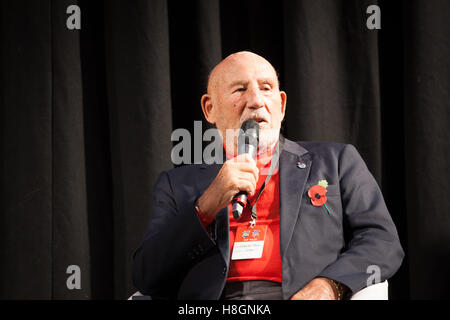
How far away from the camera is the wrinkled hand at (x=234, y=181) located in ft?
4.77

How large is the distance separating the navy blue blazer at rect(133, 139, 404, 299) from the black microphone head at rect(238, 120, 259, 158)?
21 centimetres

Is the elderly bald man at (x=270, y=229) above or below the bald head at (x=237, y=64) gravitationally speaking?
below

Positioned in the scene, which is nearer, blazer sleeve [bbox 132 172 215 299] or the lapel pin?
blazer sleeve [bbox 132 172 215 299]

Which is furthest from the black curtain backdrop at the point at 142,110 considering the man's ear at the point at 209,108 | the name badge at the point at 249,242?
the name badge at the point at 249,242

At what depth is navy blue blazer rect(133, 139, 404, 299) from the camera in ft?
5.10

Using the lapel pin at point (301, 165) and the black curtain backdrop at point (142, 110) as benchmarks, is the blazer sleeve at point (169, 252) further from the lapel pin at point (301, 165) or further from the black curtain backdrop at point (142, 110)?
the black curtain backdrop at point (142, 110)

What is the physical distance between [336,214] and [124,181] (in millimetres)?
1093

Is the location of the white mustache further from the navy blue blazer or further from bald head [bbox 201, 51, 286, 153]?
the navy blue blazer

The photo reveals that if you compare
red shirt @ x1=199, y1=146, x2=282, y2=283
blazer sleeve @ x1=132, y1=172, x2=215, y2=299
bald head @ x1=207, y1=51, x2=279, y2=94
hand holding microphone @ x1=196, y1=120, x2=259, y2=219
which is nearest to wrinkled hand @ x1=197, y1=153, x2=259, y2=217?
hand holding microphone @ x1=196, y1=120, x2=259, y2=219

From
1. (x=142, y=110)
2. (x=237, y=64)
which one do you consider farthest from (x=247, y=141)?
(x=142, y=110)

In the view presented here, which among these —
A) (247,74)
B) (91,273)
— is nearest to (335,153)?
(247,74)

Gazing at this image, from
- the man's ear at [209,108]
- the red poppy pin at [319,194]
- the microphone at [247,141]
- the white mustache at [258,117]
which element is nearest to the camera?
the microphone at [247,141]

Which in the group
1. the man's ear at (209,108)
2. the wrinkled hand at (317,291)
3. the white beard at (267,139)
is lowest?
the wrinkled hand at (317,291)

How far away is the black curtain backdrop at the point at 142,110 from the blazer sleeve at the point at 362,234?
1.79ft
